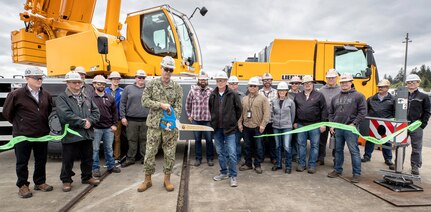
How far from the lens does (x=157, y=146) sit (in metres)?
4.03

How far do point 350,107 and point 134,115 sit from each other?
4140 mm

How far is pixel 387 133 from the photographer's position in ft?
14.6

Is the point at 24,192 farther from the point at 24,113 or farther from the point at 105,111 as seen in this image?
the point at 105,111

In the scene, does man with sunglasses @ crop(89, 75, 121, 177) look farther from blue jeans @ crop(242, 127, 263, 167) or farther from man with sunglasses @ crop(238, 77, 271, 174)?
blue jeans @ crop(242, 127, 263, 167)

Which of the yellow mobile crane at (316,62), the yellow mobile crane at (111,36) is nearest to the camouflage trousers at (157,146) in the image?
the yellow mobile crane at (111,36)

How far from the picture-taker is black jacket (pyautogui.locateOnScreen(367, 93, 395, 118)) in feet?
18.0

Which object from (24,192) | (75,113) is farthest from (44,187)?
(75,113)

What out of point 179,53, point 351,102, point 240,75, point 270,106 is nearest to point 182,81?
point 179,53

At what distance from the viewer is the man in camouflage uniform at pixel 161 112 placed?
392 cm

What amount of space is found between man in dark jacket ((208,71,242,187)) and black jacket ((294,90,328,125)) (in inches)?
56.4

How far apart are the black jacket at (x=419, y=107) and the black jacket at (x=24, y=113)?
6520 millimetres

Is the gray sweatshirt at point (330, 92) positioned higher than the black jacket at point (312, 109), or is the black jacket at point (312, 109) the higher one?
the gray sweatshirt at point (330, 92)

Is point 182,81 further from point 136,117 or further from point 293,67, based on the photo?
point 293,67

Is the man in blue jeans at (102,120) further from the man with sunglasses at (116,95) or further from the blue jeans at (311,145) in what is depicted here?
the blue jeans at (311,145)
